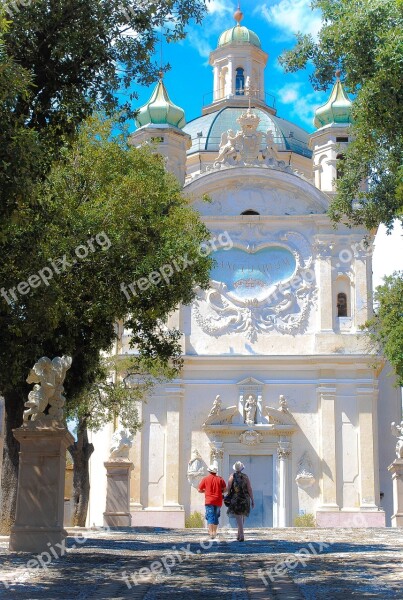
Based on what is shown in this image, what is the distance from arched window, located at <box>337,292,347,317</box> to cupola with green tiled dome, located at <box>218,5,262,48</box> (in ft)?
71.9

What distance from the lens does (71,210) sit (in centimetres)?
1970

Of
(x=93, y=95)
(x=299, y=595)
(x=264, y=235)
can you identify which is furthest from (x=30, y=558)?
(x=264, y=235)

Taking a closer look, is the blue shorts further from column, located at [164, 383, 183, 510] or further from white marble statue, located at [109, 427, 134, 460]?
column, located at [164, 383, 183, 510]

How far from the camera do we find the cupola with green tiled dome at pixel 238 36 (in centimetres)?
5850

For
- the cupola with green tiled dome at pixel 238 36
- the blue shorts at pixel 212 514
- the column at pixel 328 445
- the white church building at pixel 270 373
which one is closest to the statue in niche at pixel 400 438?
the white church building at pixel 270 373

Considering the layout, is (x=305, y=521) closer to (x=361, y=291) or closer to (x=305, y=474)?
(x=305, y=474)

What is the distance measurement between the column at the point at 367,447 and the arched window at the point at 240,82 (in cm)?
2222

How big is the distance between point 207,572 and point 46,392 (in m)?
4.54

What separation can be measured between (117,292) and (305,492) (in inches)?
835

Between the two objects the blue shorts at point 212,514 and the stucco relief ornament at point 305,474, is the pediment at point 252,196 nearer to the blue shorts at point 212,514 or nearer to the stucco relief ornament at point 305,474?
the stucco relief ornament at point 305,474

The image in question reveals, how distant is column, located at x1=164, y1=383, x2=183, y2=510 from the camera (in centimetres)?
3897

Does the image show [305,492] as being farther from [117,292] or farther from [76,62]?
[76,62]

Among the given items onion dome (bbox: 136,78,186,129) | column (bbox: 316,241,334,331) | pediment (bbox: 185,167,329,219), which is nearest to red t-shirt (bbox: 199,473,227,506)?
column (bbox: 316,241,334,331)

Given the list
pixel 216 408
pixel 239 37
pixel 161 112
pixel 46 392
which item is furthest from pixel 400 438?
pixel 239 37
